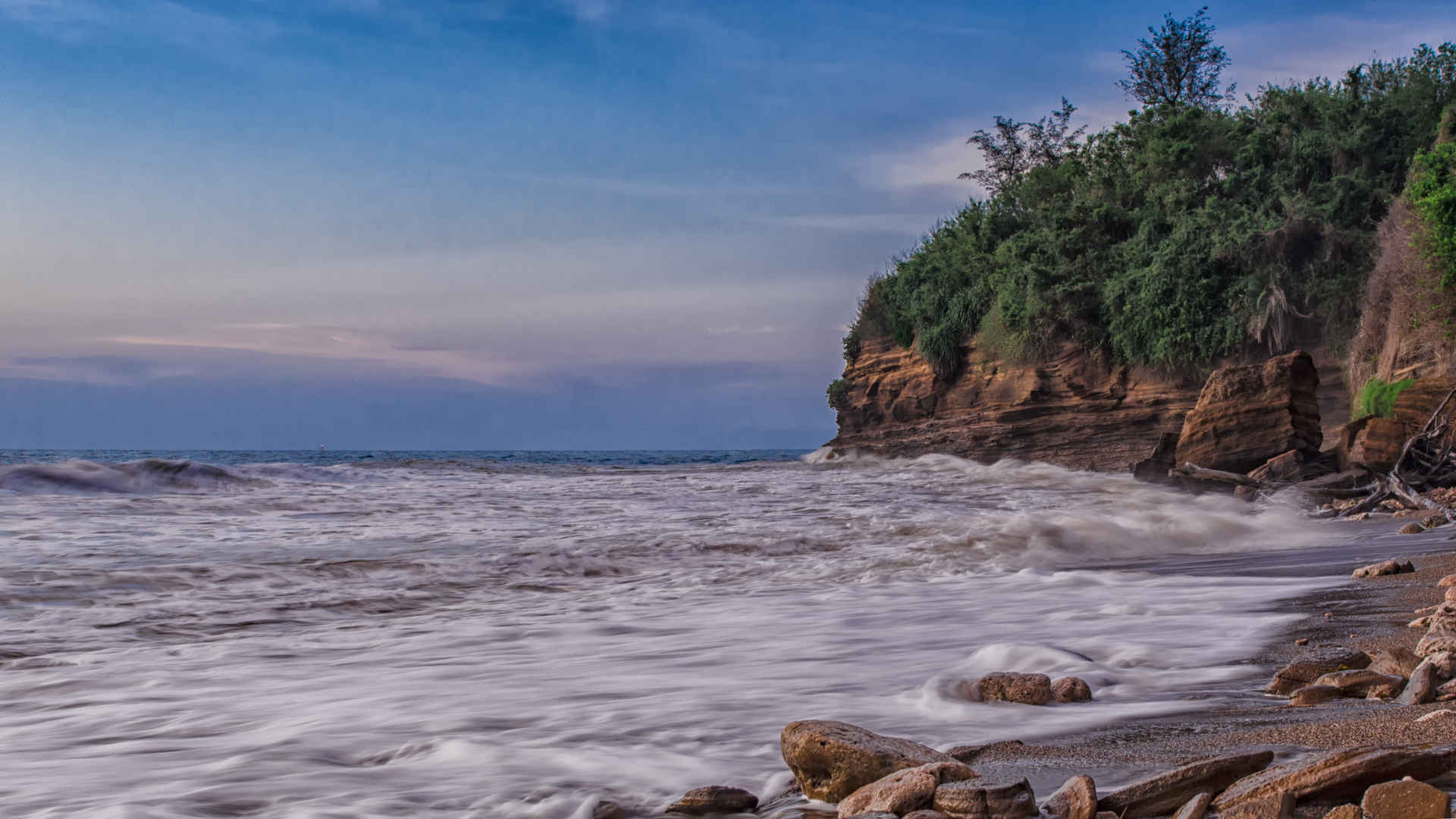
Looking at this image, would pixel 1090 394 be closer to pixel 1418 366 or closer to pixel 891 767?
pixel 1418 366

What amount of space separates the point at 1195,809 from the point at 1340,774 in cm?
27

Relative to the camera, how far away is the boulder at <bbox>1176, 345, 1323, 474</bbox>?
45.9 ft

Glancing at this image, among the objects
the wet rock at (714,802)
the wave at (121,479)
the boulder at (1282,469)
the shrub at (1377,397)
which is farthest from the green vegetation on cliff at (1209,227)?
the wet rock at (714,802)

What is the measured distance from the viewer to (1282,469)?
13.1 m

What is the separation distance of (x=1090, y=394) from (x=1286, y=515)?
14360 millimetres

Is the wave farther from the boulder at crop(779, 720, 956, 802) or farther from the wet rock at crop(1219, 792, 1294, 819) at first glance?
the wet rock at crop(1219, 792, 1294, 819)

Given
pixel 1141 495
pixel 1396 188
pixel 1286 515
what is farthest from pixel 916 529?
pixel 1396 188

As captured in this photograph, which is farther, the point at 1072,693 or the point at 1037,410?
the point at 1037,410

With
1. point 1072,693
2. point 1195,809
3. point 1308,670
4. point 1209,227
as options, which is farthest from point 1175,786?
point 1209,227

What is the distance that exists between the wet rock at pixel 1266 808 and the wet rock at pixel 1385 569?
457 cm

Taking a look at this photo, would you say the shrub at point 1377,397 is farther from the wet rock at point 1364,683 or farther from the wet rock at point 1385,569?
the wet rock at point 1364,683

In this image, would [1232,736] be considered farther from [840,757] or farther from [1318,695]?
[840,757]

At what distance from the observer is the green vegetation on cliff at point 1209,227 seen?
68.4 ft

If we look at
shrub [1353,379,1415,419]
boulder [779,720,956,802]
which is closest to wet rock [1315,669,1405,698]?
boulder [779,720,956,802]
